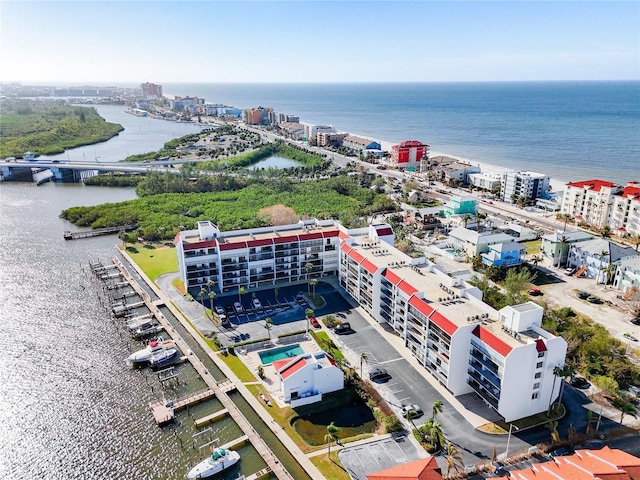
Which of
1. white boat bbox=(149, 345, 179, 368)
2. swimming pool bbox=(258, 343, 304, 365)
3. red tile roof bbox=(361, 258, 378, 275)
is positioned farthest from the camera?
red tile roof bbox=(361, 258, 378, 275)

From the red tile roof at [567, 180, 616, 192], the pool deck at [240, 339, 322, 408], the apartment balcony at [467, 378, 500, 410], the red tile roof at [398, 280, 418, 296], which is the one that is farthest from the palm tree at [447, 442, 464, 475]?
the red tile roof at [567, 180, 616, 192]

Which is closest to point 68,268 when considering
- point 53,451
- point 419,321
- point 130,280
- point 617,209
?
point 130,280

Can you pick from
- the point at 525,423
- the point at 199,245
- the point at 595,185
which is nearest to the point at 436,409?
the point at 525,423

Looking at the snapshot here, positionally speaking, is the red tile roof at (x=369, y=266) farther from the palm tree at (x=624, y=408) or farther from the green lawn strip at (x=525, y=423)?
the palm tree at (x=624, y=408)

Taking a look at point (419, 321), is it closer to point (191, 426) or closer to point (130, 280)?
point (191, 426)


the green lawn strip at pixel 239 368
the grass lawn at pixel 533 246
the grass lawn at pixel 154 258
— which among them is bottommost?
the green lawn strip at pixel 239 368

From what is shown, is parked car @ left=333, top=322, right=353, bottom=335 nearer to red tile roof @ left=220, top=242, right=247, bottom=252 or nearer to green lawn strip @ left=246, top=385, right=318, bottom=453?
green lawn strip @ left=246, top=385, right=318, bottom=453

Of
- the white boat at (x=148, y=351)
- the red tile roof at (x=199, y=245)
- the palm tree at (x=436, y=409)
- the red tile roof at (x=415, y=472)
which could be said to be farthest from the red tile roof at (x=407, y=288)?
the white boat at (x=148, y=351)
